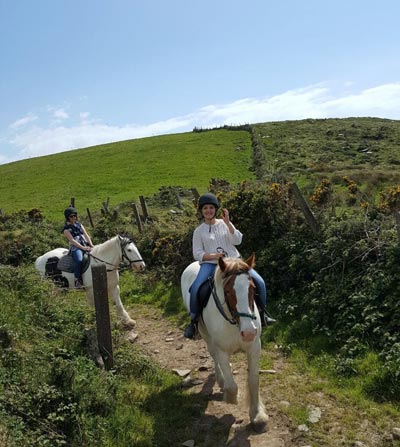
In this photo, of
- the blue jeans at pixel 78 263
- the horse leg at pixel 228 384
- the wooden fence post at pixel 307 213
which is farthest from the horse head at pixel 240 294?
the blue jeans at pixel 78 263

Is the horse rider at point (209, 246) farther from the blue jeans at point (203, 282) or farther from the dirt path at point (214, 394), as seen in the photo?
the dirt path at point (214, 394)

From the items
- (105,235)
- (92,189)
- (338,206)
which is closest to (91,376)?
(338,206)

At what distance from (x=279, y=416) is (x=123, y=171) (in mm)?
36351

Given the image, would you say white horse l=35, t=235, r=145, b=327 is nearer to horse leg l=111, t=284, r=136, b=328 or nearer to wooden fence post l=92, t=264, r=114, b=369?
horse leg l=111, t=284, r=136, b=328

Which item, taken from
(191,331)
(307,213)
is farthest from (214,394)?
(307,213)

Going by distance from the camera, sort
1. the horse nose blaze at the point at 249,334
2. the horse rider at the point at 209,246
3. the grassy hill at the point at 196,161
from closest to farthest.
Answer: the horse nose blaze at the point at 249,334 < the horse rider at the point at 209,246 < the grassy hill at the point at 196,161

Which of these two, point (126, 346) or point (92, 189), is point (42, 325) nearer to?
point (126, 346)

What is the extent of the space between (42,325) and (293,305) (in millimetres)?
4782

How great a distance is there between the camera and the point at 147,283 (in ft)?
41.5

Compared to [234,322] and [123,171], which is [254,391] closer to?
[234,322]

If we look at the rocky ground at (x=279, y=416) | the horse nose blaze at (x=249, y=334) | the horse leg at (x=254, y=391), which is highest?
the horse nose blaze at (x=249, y=334)

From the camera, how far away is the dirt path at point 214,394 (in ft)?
16.7

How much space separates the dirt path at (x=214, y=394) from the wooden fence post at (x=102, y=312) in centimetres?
147

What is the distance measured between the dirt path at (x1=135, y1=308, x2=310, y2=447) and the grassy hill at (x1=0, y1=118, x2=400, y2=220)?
12705 millimetres
